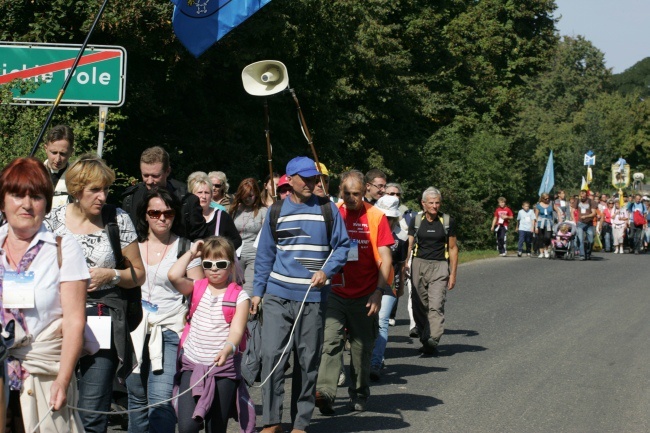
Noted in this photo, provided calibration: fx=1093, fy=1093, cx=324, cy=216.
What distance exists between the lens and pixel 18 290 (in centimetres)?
444

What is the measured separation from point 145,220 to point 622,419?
444cm

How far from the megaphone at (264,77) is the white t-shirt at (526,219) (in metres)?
→ 23.2

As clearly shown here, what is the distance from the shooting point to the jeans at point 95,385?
5.51 meters

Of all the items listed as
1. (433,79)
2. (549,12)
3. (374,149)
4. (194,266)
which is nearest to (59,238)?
(194,266)

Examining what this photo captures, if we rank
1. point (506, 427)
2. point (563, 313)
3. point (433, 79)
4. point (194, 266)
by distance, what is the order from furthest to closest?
point (433, 79), point (563, 313), point (506, 427), point (194, 266)

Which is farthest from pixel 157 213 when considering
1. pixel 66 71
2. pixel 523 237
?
pixel 523 237

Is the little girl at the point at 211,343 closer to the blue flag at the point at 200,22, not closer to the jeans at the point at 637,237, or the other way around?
the blue flag at the point at 200,22

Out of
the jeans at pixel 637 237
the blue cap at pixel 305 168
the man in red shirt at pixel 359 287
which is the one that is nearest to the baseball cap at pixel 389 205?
the man in red shirt at pixel 359 287

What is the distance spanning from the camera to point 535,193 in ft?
155

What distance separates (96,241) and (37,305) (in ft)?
4.49

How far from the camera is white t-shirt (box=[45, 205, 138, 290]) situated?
19.0 ft

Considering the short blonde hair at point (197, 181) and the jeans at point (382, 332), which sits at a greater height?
the short blonde hair at point (197, 181)

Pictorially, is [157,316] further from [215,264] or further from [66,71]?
[66,71]

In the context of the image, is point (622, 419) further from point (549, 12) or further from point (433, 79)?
point (549, 12)
